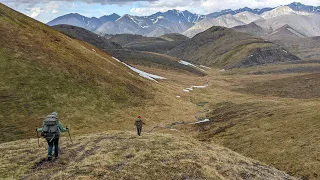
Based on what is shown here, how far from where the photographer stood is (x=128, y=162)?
85.0 ft

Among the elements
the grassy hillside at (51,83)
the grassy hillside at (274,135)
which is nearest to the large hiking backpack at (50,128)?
the grassy hillside at (274,135)

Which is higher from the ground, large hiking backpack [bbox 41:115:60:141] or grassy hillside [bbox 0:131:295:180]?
large hiking backpack [bbox 41:115:60:141]

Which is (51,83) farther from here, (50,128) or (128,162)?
(50,128)

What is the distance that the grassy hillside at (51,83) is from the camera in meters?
66.9

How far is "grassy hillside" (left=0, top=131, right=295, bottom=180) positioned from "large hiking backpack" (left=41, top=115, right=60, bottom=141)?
8.42ft

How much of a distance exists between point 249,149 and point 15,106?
2025 inches

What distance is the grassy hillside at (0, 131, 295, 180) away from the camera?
22.7 m

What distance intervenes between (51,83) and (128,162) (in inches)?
2395

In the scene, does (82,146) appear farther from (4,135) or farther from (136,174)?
(4,135)

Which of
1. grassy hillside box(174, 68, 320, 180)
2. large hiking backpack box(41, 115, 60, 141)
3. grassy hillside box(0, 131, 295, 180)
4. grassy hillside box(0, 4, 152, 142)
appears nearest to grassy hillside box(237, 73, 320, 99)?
grassy hillside box(174, 68, 320, 180)

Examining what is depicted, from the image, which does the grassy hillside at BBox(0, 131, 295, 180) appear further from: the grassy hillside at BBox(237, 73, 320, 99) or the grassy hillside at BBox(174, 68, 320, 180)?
the grassy hillside at BBox(237, 73, 320, 99)

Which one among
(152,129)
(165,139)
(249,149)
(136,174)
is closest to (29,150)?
(136,174)

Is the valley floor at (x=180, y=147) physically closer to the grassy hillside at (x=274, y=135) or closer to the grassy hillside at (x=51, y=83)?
the grassy hillside at (x=274, y=135)

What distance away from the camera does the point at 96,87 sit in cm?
8706
